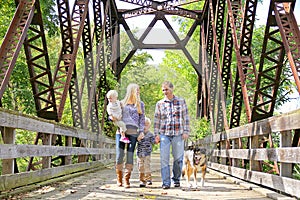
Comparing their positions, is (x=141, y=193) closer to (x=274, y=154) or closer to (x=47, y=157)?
(x=47, y=157)

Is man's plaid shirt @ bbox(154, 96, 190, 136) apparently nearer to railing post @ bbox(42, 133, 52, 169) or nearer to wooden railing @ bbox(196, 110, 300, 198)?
wooden railing @ bbox(196, 110, 300, 198)

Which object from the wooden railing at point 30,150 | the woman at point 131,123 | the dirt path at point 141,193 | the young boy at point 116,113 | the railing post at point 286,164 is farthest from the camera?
the woman at point 131,123

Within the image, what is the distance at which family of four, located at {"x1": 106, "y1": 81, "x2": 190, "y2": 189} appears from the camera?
767cm

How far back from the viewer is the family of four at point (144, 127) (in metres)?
7.67

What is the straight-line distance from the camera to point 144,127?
7992 millimetres

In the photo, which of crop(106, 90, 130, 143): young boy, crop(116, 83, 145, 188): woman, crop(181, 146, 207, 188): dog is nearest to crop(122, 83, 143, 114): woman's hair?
crop(116, 83, 145, 188): woman

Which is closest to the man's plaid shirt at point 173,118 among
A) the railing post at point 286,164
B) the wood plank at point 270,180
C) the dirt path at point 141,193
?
the dirt path at point 141,193

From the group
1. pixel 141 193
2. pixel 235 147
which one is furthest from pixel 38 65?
pixel 235 147

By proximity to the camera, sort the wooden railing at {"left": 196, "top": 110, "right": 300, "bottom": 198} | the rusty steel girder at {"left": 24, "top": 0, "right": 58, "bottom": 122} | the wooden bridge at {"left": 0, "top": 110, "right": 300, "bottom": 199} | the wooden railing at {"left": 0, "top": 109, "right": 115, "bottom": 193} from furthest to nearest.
Answer: the rusty steel girder at {"left": 24, "top": 0, "right": 58, "bottom": 122}
the wooden railing at {"left": 0, "top": 109, "right": 115, "bottom": 193}
the wooden bridge at {"left": 0, "top": 110, "right": 300, "bottom": 199}
the wooden railing at {"left": 196, "top": 110, "right": 300, "bottom": 198}

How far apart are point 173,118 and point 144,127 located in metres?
0.51

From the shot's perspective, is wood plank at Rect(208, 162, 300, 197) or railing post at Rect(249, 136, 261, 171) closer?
wood plank at Rect(208, 162, 300, 197)

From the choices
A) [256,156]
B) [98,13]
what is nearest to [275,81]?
[256,156]

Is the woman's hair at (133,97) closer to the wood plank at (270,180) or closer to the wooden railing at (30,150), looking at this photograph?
the wooden railing at (30,150)

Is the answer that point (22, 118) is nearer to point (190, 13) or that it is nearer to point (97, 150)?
point (97, 150)
